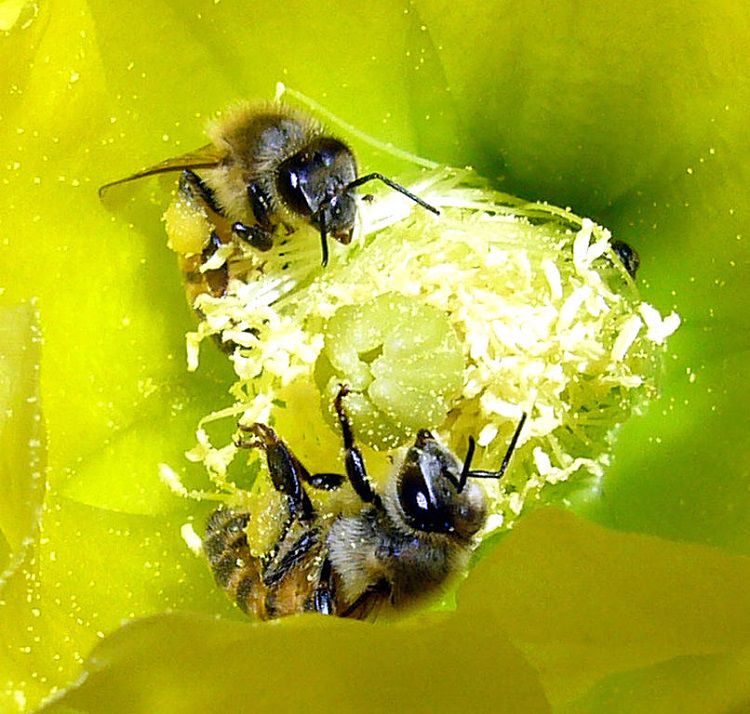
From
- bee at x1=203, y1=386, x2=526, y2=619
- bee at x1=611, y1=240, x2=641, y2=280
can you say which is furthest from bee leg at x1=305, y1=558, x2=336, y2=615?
bee at x1=611, y1=240, x2=641, y2=280

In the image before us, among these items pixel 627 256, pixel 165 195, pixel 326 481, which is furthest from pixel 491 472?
pixel 165 195

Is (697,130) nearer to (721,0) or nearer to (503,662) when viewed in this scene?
(721,0)

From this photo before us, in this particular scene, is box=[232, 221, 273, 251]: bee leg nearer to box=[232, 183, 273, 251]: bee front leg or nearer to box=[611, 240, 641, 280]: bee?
box=[232, 183, 273, 251]: bee front leg

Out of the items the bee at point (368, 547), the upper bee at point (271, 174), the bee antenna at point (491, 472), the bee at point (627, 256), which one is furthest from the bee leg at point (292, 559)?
the bee at point (627, 256)

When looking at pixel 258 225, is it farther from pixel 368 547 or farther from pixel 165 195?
pixel 368 547

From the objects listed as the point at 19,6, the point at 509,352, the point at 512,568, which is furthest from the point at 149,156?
the point at 512,568

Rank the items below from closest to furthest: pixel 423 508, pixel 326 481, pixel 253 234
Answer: pixel 423 508, pixel 326 481, pixel 253 234

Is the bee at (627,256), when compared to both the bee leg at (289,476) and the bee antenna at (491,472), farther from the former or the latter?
the bee leg at (289,476)
